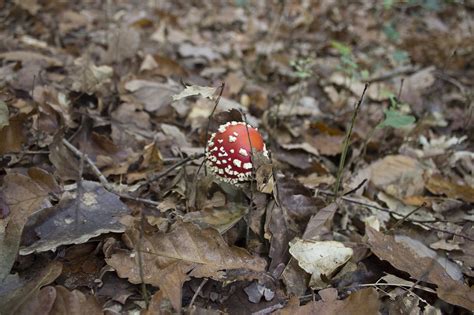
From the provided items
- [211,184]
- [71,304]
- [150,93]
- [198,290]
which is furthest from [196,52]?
[71,304]

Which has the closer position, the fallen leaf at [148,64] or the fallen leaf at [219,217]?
the fallen leaf at [219,217]

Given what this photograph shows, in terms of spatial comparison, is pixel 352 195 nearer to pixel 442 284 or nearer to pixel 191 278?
pixel 442 284

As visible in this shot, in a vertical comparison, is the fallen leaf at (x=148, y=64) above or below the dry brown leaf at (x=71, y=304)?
above

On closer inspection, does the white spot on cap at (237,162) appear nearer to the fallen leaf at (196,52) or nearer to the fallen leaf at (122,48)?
the fallen leaf at (122,48)

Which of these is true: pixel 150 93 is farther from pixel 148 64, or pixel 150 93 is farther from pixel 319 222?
pixel 319 222

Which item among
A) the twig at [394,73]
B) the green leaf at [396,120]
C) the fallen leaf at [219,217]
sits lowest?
the fallen leaf at [219,217]

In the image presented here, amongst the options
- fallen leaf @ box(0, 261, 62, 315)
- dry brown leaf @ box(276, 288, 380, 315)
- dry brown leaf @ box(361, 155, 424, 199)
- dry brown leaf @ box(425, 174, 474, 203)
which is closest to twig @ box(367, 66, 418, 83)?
dry brown leaf @ box(361, 155, 424, 199)

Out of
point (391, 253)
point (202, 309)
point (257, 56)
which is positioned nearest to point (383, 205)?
point (391, 253)

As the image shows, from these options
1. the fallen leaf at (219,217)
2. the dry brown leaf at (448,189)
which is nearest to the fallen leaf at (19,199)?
the fallen leaf at (219,217)
